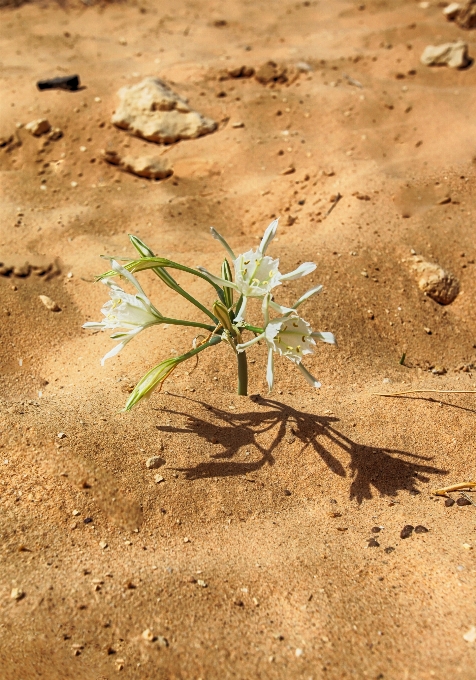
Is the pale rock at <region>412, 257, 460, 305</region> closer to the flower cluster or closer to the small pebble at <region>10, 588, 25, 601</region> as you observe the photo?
the flower cluster

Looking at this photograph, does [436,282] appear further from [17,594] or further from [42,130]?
[42,130]

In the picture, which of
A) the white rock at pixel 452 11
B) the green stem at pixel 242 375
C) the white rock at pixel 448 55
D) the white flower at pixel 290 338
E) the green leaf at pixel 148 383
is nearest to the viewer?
the white flower at pixel 290 338

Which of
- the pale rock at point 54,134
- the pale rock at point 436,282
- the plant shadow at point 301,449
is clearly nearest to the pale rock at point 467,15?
the pale rock at point 436,282

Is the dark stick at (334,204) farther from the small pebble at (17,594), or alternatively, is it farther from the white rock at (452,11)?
the white rock at (452,11)

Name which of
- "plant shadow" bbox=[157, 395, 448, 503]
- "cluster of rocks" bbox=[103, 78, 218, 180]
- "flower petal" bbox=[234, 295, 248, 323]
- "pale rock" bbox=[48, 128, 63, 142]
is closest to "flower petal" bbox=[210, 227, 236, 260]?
"flower petal" bbox=[234, 295, 248, 323]

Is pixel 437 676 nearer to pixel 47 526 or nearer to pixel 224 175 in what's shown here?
pixel 47 526

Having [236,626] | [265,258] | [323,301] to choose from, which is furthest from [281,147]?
[236,626]
